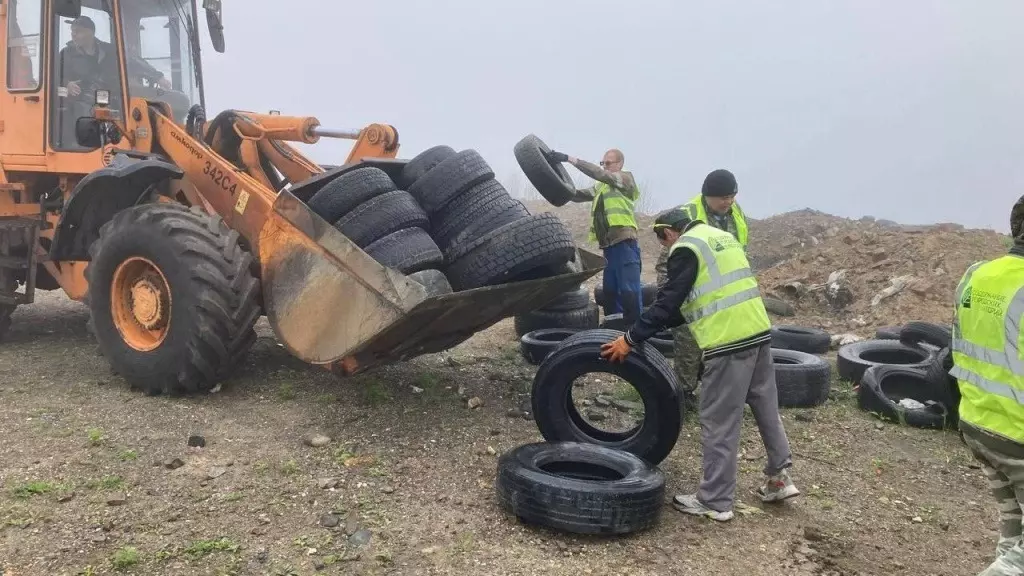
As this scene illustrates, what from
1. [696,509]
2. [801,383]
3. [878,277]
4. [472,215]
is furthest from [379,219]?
[878,277]

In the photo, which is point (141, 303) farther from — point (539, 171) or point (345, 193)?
point (539, 171)

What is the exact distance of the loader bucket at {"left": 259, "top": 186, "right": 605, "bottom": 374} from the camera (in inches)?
175

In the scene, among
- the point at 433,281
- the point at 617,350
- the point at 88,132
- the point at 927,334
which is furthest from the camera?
the point at 927,334

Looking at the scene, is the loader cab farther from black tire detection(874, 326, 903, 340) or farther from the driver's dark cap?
black tire detection(874, 326, 903, 340)

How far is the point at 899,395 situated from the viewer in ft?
20.6

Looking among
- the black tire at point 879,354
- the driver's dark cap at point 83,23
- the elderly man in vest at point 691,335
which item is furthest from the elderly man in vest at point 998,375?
the driver's dark cap at point 83,23

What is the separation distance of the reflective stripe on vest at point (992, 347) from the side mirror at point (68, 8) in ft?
21.7

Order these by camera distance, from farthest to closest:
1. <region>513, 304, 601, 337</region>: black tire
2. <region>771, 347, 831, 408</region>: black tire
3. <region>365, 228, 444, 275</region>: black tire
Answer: <region>513, 304, 601, 337</region>: black tire → <region>771, 347, 831, 408</region>: black tire → <region>365, 228, 444, 275</region>: black tire

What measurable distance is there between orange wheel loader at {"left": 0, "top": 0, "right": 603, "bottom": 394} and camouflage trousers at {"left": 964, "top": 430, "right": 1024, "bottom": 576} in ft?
8.93

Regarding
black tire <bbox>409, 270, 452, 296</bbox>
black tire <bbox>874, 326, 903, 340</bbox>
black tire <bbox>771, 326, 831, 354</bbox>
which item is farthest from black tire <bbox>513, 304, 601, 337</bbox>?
black tire <bbox>874, 326, 903, 340</bbox>

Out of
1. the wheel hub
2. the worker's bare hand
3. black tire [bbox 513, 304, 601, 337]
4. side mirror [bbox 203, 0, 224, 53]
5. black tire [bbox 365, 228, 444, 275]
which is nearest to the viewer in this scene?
the worker's bare hand

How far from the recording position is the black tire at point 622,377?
14.4 feet

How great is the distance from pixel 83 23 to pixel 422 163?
12.1 ft

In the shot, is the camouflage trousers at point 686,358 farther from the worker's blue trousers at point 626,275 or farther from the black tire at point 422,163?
the black tire at point 422,163
